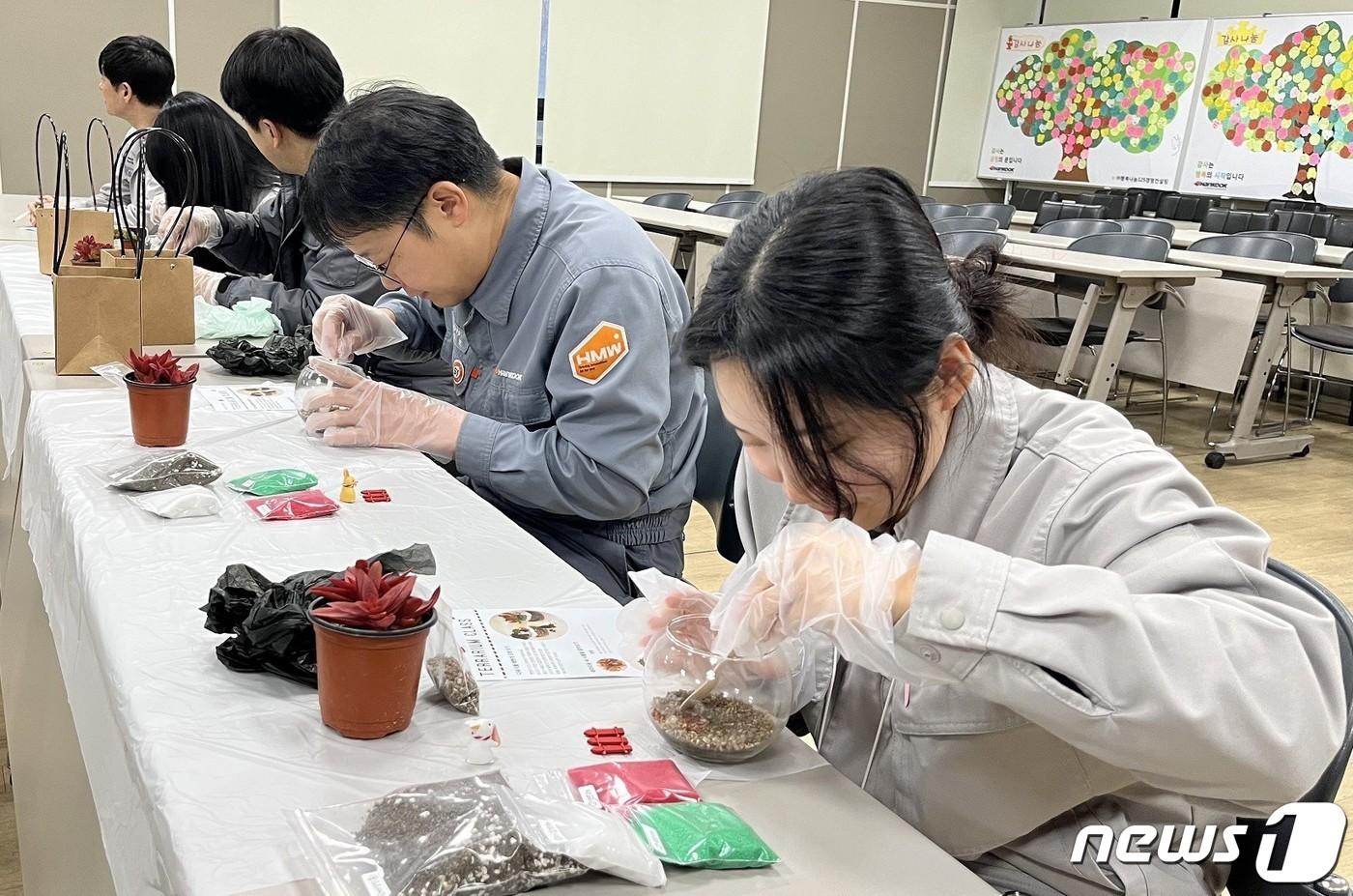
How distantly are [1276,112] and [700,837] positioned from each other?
311 inches

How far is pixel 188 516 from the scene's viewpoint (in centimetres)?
131

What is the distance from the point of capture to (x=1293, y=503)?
13.5ft

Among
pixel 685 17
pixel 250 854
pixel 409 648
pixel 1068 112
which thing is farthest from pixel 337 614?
pixel 1068 112

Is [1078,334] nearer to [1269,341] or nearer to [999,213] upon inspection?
[1269,341]

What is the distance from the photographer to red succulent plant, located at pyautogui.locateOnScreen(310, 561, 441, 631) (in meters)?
0.83

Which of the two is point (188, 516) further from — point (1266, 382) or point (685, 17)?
point (685, 17)

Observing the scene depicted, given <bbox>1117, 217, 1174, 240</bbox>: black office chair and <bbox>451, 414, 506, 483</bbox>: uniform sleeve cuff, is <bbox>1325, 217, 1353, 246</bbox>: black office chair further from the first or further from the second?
<bbox>451, 414, 506, 483</bbox>: uniform sleeve cuff

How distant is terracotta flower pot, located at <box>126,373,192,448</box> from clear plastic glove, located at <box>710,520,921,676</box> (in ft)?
3.33

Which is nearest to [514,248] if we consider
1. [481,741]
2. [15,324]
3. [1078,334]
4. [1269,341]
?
[481,741]

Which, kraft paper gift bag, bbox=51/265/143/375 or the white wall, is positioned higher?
the white wall

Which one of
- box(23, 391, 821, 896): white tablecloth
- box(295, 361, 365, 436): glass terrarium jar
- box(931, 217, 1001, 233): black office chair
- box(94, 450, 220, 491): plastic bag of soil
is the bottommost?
box(23, 391, 821, 896): white tablecloth

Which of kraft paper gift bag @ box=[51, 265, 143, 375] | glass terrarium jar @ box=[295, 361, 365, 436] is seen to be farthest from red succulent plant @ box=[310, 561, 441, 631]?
kraft paper gift bag @ box=[51, 265, 143, 375]

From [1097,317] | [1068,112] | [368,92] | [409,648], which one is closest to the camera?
[409,648]

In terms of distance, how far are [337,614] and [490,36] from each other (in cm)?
705
